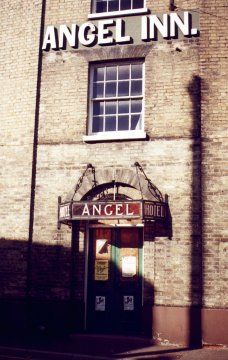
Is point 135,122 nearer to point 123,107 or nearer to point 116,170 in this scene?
point 123,107

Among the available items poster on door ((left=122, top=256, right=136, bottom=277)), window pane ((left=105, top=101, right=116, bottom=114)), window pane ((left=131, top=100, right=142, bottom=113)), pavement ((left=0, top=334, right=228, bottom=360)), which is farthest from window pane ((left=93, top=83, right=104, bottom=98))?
pavement ((left=0, top=334, right=228, bottom=360))

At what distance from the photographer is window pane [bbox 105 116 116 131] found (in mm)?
9914

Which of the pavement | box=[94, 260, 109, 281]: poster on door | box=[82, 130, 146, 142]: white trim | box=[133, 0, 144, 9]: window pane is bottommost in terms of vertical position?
the pavement

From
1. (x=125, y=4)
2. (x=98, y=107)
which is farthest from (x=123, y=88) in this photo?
(x=125, y=4)

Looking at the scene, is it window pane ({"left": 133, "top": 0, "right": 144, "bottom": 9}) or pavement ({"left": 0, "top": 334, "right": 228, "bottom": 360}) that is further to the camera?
window pane ({"left": 133, "top": 0, "right": 144, "bottom": 9})

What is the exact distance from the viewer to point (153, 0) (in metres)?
10.0

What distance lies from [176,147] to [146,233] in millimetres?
2059

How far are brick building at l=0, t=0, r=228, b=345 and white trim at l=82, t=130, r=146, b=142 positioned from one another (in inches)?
1.4

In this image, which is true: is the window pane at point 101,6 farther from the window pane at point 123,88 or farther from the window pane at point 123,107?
the window pane at point 123,107

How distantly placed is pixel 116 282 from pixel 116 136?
3.38 meters

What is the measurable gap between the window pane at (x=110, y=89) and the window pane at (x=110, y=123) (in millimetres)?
583

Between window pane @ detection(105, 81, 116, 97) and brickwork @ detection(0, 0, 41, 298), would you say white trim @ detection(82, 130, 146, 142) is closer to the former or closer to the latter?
window pane @ detection(105, 81, 116, 97)

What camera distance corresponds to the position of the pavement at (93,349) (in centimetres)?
Result: 750

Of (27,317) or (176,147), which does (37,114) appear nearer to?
(176,147)
